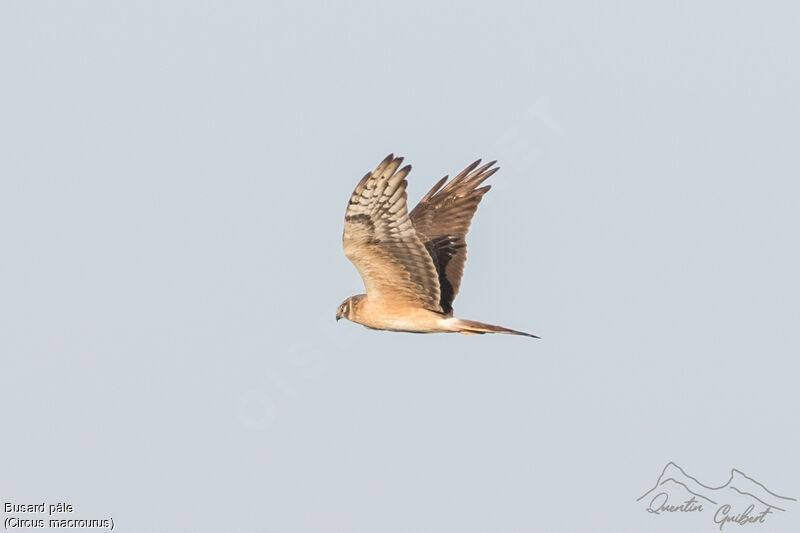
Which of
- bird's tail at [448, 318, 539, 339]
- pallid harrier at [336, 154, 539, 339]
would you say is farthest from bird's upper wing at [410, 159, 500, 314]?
bird's tail at [448, 318, 539, 339]

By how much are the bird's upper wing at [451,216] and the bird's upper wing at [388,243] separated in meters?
1.80

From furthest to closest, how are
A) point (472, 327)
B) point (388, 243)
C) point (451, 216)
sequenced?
1. point (451, 216)
2. point (472, 327)
3. point (388, 243)

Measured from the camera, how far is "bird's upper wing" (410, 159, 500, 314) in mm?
16734

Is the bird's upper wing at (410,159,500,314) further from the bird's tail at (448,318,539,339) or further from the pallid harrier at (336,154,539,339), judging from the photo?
the bird's tail at (448,318,539,339)

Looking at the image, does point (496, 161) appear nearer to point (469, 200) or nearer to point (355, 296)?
point (469, 200)

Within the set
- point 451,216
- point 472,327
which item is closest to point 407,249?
point 472,327

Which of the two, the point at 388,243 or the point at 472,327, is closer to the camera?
the point at 388,243

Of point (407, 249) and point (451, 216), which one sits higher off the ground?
point (451, 216)

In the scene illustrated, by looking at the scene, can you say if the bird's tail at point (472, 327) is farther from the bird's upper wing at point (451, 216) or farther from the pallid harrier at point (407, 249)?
the bird's upper wing at point (451, 216)

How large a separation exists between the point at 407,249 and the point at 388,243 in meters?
0.27

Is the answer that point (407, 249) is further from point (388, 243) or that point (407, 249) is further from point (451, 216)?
point (451, 216)

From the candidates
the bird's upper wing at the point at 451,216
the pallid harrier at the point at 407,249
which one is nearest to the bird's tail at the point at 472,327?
the pallid harrier at the point at 407,249

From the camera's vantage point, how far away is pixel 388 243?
13.9m

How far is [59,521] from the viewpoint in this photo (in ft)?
63.7
